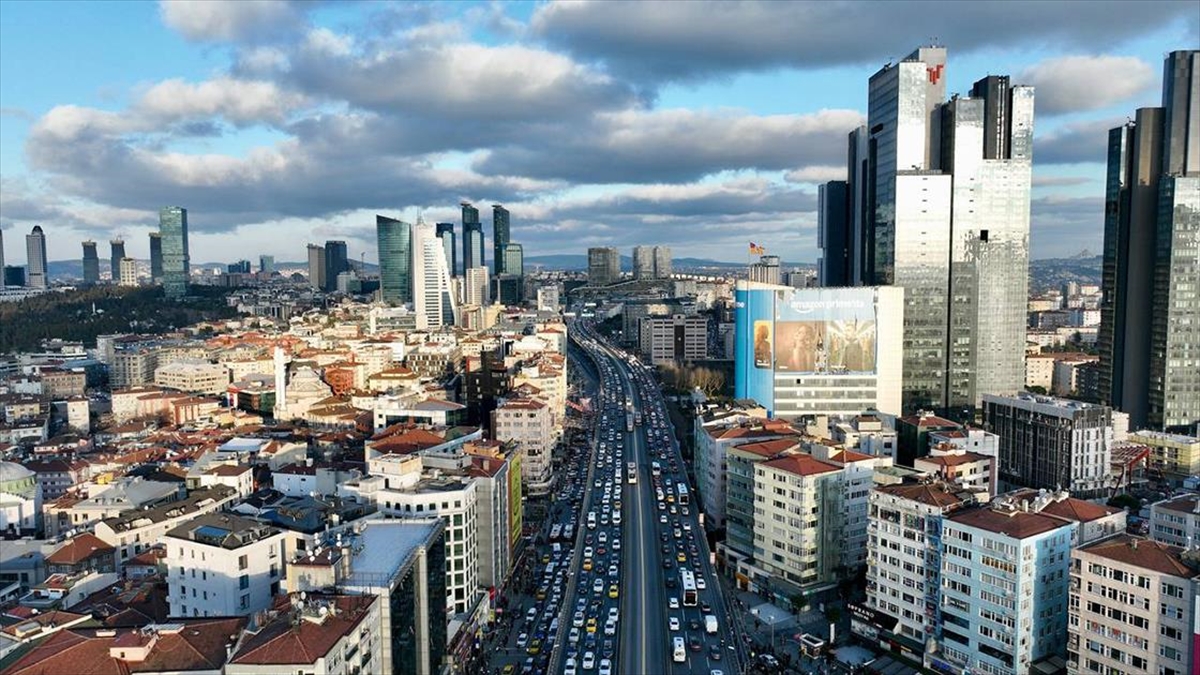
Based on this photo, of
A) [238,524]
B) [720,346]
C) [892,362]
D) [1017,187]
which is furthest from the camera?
[720,346]

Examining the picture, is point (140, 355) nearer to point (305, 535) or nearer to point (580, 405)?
point (580, 405)

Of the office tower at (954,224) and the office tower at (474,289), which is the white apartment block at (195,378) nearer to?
the office tower at (954,224)

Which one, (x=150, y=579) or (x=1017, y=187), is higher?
(x=1017, y=187)

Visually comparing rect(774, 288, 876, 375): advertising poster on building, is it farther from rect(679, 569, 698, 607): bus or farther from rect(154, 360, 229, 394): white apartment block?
rect(154, 360, 229, 394): white apartment block

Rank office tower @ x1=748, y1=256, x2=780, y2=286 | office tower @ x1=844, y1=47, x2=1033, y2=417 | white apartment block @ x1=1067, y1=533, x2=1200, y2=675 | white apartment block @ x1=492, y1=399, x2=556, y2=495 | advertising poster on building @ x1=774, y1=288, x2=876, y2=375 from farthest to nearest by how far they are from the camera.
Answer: office tower @ x1=748, y1=256, x2=780, y2=286 → office tower @ x1=844, y1=47, x2=1033, y2=417 → advertising poster on building @ x1=774, y1=288, x2=876, y2=375 → white apartment block @ x1=492, y1=399, x2=556, y2=495 → white apartment block @ x1=1067, y1=533, x2=1200, y2=675

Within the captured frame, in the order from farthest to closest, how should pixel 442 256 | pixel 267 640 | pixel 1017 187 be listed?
pixel 442 256, pixel 1017 187, pixel 267 640

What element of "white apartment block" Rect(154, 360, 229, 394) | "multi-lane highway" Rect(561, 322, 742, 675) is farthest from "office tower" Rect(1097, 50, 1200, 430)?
"white apartment block" Rect(154, 360, 229, 394)

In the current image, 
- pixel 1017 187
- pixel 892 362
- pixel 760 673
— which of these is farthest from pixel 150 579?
pixel 1017 187

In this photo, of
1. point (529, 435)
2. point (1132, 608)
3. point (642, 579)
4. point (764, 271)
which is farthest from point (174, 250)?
point (1132, 608)
